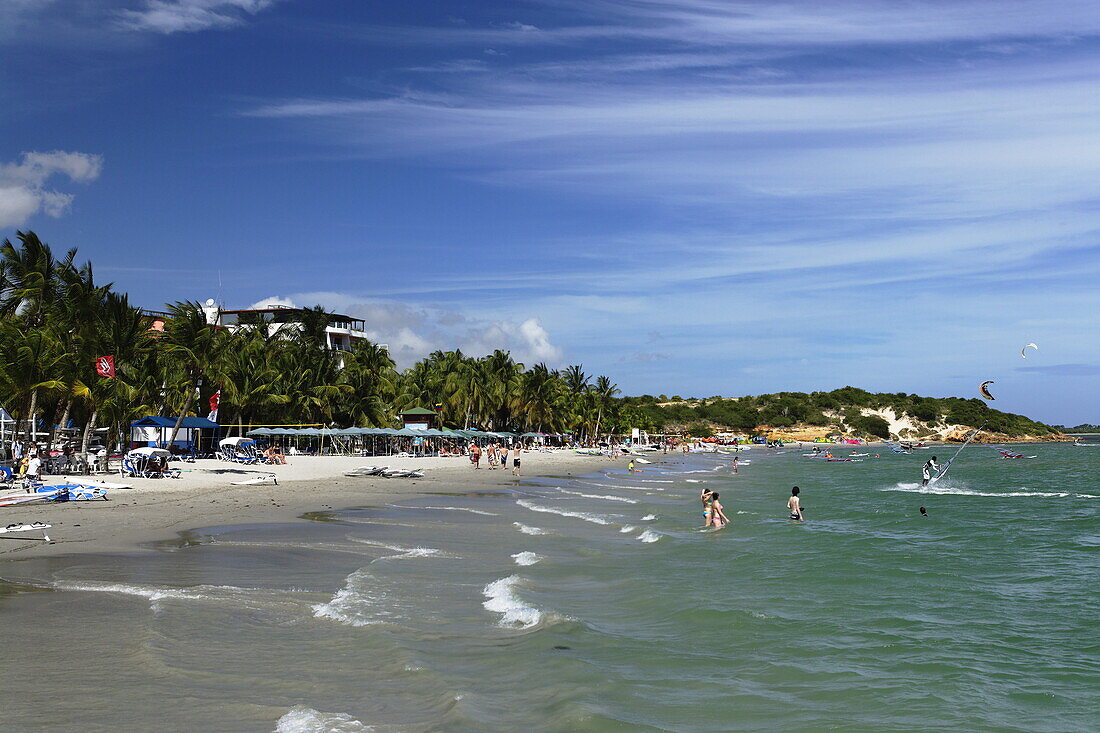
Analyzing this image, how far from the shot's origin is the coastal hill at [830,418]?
17911 cm

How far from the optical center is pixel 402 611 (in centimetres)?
1122

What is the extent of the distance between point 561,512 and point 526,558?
10.9 meters

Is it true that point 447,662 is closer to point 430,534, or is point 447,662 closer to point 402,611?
point 402,611

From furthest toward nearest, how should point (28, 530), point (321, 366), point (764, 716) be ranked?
1. point (321, 366)
2. point (28, 530)
3. point (764, 716)

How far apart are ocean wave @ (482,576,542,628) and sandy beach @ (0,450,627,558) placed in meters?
7.47

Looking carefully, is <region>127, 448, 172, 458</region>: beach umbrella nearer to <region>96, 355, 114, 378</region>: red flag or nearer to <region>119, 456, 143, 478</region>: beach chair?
<region>119, 456, 143, 478</region>: beach chair

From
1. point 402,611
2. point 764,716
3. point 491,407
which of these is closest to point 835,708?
point 764,716

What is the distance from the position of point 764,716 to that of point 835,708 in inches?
31.2

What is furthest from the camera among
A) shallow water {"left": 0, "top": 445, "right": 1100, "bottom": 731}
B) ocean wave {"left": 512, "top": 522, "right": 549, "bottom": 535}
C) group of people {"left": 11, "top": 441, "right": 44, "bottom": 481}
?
group of people {"left": 11, "top": 441, "right": 44, "bottom": 481}

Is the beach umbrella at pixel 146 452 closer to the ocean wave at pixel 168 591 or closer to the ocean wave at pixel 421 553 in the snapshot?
the ocean wave at pixel 421 553

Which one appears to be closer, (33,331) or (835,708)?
(835,708)

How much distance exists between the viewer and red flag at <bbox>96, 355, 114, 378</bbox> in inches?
1337

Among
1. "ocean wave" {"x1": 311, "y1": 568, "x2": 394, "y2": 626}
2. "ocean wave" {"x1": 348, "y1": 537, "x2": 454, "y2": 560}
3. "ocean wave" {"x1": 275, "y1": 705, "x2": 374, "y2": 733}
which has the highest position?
"ocean wave" {"x1": 275, "y1": 705, "x2": 374, "y2": 733}

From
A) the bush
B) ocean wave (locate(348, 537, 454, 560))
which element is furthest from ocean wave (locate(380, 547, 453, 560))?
the bush
